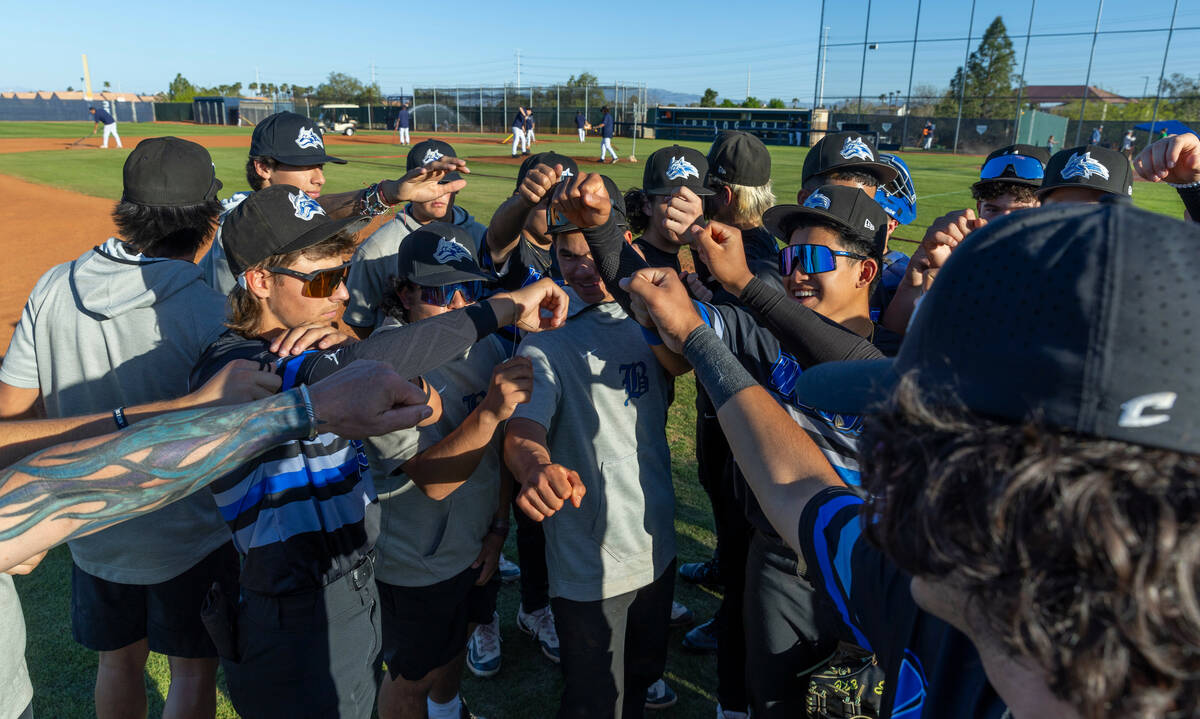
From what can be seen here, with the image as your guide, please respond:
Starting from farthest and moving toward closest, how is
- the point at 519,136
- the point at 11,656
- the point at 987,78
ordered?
1. the point at 987,78
2. the point at 519,136
3. the point at 11,656

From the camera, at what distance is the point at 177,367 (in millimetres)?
3139

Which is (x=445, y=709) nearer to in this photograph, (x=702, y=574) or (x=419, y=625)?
(x=419, y=625)

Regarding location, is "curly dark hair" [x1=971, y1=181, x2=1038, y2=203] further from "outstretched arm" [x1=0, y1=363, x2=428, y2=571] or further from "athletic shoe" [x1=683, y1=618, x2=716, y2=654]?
"outstretched arm" [x1=0, y1=363, x2=428, y2=571]

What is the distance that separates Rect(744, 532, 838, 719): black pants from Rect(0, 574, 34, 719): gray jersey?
8.23 feet

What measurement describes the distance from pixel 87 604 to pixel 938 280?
3.61 metres

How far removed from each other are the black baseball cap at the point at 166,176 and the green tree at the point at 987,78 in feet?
159

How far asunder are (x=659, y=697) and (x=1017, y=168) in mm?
3636

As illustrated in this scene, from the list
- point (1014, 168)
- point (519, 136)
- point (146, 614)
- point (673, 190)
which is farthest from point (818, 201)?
point (519, 136)

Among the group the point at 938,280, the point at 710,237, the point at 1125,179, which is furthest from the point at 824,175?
the point at 938,280

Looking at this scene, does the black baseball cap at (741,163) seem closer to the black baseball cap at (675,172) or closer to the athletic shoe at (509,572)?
the black baseball cap at (675,172)

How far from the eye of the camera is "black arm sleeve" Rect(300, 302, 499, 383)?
217cm

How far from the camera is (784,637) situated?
107 inches

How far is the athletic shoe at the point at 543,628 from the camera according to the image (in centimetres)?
404

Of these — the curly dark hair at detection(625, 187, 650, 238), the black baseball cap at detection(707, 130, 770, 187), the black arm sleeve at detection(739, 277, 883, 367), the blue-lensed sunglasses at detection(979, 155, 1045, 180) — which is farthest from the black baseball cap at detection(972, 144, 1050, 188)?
the black arm sleeve at detection(739, 277, 883, 367)
